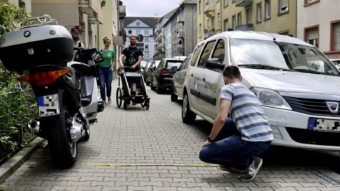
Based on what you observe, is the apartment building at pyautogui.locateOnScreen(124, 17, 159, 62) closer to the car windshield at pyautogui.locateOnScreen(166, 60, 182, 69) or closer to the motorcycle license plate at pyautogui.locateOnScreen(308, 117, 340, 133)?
the car windshield at pyautogui.locateOnScreen(166, 60, 182, 69)

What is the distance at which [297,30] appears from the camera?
26781 millimetres

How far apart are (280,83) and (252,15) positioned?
31508mm

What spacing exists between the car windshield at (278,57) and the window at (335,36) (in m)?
16.5

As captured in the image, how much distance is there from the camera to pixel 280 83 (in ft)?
18.3

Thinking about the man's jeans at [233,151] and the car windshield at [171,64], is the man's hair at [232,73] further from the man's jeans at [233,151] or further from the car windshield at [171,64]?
the car windshield at [171,64]

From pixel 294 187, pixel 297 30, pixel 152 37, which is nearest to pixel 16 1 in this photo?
pixel 294 187

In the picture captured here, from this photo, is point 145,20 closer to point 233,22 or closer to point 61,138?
point 233,22

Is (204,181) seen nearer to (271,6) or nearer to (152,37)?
(271,6)

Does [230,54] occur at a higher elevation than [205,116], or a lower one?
higher

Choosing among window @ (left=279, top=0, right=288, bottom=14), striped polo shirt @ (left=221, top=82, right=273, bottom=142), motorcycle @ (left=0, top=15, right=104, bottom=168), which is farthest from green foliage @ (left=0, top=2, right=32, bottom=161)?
window @ (left=279, top=0, right=288, bottom=14)

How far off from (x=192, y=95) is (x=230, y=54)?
1757 millimetres

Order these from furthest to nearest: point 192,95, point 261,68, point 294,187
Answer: point 192,95, point 261,68, point 294,187

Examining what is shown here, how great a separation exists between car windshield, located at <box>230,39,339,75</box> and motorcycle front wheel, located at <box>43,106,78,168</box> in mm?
2721

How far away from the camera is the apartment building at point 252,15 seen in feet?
93.1
